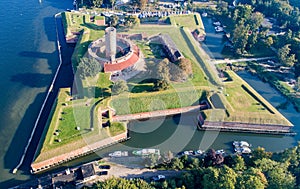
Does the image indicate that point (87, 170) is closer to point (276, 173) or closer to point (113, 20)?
point (276, 173)

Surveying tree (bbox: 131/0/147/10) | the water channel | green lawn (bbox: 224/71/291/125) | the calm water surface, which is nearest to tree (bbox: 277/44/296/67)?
green lawn (bbox: 224/71/291/125)

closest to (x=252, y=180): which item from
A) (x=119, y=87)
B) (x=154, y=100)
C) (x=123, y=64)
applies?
(x=154, y=100)

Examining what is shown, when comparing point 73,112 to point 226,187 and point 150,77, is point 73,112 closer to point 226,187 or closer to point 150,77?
point 150,77

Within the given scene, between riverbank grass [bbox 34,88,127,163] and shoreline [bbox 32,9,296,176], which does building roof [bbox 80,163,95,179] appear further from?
riverbank grass [bbox 34,88,127,163]

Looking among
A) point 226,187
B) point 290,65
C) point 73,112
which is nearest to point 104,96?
point 73,112

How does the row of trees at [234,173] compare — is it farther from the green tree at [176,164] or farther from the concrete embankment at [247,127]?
the concrete embankment at [247,127]

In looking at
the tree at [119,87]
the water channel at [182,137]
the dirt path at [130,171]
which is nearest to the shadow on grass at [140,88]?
the tree at [119,87]
